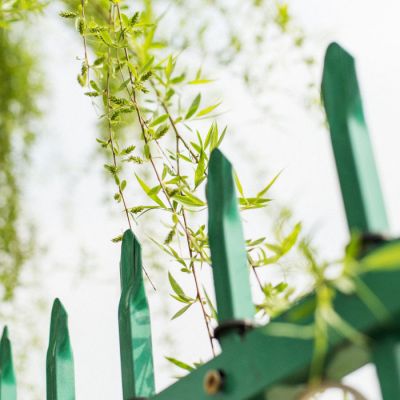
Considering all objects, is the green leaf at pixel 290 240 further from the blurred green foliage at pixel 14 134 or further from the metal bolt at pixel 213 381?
the blurred green foliage at pixel 14 134

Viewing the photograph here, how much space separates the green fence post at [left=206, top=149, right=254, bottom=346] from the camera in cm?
62

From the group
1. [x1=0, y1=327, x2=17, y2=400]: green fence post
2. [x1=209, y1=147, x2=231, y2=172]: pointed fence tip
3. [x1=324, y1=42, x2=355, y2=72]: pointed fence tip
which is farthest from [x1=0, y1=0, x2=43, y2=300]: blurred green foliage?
[x1=324, y1=42, x2=355, y2=72]: pointed fence tip

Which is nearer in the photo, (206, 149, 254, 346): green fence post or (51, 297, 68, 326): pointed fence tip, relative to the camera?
(206, 149, 254, 346): green fence post

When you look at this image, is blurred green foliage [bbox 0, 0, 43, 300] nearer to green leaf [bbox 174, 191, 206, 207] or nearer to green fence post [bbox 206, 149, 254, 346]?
green leaf [bbox 174, 191, 206, 207]

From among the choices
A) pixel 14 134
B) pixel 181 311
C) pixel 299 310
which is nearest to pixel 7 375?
pixel 181 311

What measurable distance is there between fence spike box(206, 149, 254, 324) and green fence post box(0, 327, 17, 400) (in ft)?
1.35

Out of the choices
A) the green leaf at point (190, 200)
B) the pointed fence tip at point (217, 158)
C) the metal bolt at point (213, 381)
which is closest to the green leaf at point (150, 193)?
the green leaf at point (190, 200)

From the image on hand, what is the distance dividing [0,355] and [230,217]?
449 mm

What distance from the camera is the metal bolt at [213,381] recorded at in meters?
0.59

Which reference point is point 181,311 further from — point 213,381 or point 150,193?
point 213,381

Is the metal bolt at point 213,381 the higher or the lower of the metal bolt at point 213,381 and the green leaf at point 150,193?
the lower

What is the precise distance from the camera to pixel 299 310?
51cm

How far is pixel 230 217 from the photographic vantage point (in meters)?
0.64

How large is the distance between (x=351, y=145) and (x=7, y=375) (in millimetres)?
578
